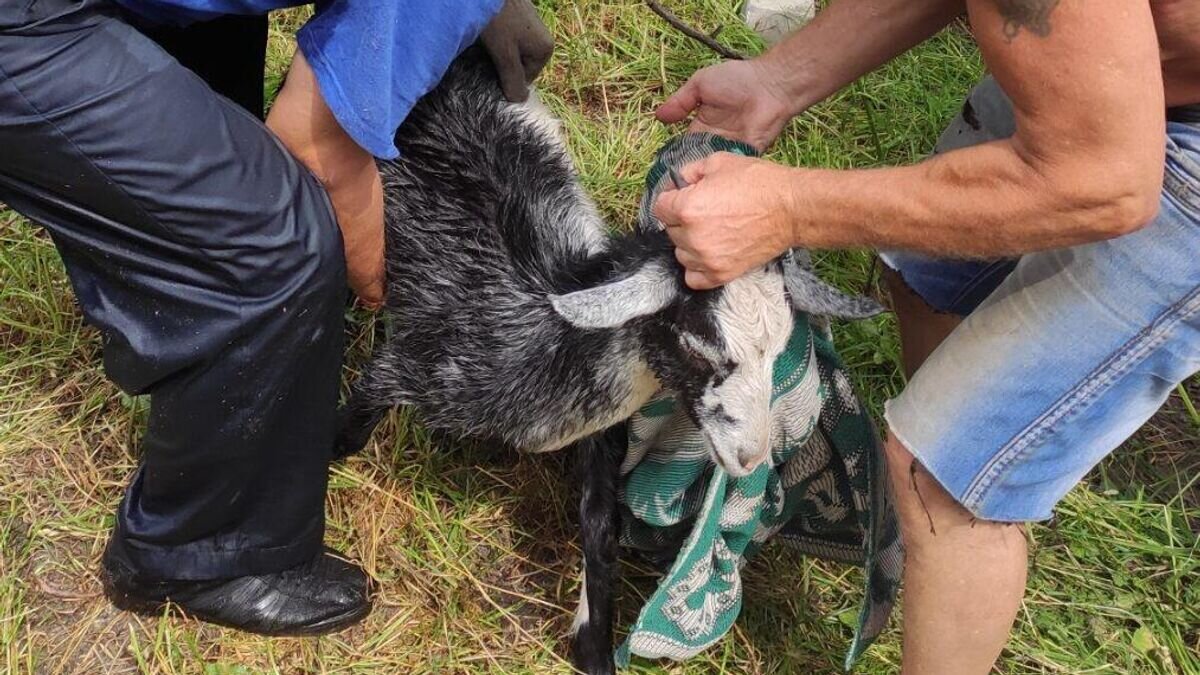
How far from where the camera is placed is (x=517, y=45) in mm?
3695

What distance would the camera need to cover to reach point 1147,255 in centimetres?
228

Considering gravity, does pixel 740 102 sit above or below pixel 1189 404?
above

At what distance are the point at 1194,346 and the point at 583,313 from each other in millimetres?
1354

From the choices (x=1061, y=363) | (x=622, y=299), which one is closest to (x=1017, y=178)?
(x=1061, y=363)

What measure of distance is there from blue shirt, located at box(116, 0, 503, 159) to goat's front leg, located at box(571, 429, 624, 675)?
1277mm

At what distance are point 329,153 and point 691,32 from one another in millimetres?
2381

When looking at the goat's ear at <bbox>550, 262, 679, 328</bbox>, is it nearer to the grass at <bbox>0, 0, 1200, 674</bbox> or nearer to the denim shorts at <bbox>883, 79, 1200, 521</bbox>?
the denim shorts at <bbox>883, 79, 1200, 521</bbox>

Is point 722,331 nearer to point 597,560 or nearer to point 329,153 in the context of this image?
point 597,560

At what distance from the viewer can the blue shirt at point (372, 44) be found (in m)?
2.44

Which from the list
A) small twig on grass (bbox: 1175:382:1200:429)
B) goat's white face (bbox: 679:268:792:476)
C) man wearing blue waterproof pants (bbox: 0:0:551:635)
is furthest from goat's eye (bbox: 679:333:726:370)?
small twig on grass (bbox: 1175:382:1200:429)

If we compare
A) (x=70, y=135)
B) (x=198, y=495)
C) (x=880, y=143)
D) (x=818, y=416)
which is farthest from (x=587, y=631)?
(x=880, y=143)

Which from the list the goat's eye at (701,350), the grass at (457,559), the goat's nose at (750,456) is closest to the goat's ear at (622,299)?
the goat's eye at (701,350)

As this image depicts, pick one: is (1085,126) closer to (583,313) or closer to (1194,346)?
(1194,346)

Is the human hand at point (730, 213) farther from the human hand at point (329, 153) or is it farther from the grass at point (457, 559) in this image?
the grass at point (457, 559)
